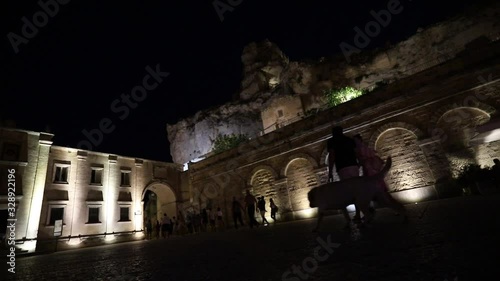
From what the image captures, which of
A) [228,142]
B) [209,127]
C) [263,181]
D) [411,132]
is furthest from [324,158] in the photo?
[209,127]

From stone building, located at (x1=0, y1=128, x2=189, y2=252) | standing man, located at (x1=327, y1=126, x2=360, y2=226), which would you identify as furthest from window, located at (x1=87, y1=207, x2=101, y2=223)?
standing man, located at (x1=327, y1=126, x2=360, y2=226)

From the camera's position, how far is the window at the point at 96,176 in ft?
73.5

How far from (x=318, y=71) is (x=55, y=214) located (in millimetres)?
30887

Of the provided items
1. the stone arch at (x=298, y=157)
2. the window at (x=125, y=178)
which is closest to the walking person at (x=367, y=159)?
the stone arch at (x=298, y=157)

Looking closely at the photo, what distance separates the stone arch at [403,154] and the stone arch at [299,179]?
3923 mm

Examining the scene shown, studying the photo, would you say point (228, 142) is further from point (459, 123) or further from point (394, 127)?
point (459, 123)

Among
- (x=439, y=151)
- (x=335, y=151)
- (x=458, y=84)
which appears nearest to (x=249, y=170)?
(x=439, y=151)

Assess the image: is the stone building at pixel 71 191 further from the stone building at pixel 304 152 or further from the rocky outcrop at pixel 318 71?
the rocky outcrop at pixel 318 71

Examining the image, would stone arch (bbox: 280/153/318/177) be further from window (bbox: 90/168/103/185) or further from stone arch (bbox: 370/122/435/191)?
window (bbox: 90/168/103/185)

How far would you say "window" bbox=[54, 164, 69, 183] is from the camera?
20.5 metres

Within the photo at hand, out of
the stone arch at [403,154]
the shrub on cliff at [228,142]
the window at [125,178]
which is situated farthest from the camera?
the shrub on cliff at [228,142]

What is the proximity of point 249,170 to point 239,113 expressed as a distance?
83.7ft

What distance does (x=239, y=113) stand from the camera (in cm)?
4353

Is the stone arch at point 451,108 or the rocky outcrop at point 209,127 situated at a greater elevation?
the rocky outcrop at point 209,127
